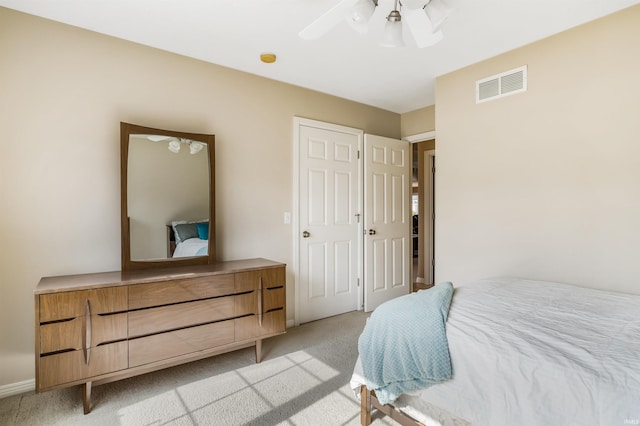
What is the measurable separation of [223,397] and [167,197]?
1.49 m

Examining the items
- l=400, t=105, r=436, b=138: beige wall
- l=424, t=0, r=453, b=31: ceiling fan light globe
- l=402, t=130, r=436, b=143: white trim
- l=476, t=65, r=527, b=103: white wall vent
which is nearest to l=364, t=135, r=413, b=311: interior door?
l=402, t=130, r=436, b=143: white trim

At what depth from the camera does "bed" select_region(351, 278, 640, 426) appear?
104cm

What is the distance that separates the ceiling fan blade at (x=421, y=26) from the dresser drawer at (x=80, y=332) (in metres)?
2.34

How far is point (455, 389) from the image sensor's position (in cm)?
134

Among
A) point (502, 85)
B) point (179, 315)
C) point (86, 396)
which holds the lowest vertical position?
point (86, 396)

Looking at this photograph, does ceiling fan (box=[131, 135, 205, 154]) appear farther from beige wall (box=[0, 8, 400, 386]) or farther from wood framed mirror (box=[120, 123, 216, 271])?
beige wall (box=[0, 8, 400, 386])

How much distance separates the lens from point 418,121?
4195mm

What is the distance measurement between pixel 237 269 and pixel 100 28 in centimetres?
195

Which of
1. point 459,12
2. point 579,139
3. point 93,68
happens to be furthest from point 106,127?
point 579,139

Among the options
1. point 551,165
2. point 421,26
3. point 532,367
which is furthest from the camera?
point 551,165

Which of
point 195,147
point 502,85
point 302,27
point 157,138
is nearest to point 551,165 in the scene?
point 502,85

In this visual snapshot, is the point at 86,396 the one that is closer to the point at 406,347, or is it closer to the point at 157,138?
the point at 157,138

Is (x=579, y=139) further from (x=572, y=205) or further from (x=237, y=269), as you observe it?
(x=237, y=269)

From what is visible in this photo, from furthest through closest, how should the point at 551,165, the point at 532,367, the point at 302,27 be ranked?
the point at 551,165
the point at 302,27
the point at 532,367
